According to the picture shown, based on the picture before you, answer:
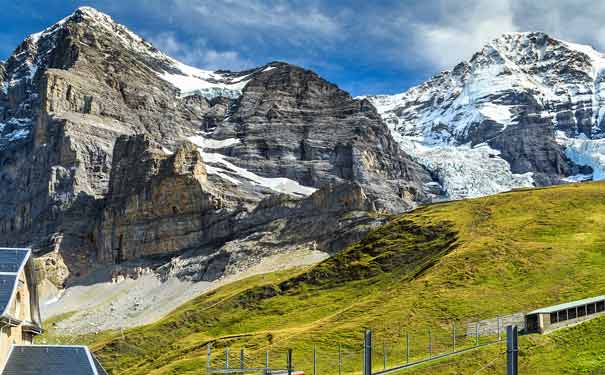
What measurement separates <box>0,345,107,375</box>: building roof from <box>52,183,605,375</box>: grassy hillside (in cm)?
3758

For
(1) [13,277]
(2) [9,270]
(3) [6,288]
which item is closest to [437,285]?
(2) [9,270]

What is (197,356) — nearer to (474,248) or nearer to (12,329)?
(474,248)

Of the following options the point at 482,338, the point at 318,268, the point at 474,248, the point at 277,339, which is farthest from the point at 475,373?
the point at 318,268

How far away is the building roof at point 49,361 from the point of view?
4747 centimetres

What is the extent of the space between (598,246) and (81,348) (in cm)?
8880

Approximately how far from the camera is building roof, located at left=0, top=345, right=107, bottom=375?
47469mm

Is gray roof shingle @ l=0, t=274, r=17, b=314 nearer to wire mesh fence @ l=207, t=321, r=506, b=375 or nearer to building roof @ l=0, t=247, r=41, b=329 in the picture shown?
building roof @ l=0, t=247, r=41, b=329

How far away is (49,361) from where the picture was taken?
4791cm

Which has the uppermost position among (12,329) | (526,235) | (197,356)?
(526,235)

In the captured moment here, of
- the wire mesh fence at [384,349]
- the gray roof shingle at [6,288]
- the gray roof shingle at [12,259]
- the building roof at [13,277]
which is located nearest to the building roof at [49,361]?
the building roof at [13,277]

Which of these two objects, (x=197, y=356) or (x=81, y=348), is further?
(x=197, y=356)

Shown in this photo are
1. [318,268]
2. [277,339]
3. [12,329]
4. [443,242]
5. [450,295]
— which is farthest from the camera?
[318,268]

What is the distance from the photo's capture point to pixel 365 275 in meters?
165

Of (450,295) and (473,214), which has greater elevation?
(473,214)
